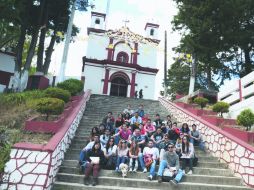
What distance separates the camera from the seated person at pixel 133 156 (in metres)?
8.86

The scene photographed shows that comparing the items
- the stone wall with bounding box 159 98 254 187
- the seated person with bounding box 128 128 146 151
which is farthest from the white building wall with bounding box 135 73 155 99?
the seated person with bounding box 128 128 146 151

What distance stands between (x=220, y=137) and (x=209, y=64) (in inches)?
365

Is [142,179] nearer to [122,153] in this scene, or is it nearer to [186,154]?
[122,153]

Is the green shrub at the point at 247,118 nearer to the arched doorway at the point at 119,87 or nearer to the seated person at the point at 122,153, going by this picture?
the seated person at the point at 122,153

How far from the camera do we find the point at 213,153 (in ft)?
34.8

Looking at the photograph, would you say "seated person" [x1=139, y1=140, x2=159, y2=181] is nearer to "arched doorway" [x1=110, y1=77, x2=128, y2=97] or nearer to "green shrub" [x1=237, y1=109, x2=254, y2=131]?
"green shrub" [x1=237, y1=109, x2=254, y2=131]

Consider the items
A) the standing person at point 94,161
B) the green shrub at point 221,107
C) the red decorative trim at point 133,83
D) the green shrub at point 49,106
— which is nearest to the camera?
the standing person at point 94,161

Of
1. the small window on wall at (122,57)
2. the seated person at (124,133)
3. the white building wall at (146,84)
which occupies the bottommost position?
the seated person at (124,133)

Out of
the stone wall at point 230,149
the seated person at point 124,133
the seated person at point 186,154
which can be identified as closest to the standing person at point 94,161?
the seated person at point 124,133

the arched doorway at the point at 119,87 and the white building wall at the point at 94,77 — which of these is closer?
the white building wall at the point at 94,77

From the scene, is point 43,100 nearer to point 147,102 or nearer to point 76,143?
point 76,143

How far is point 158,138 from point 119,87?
20179 millimetres

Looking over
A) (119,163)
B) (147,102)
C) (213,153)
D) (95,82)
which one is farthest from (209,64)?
(95,82)

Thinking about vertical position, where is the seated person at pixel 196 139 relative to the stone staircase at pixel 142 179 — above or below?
above
